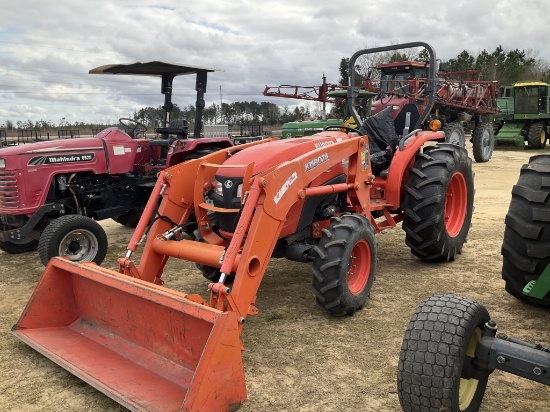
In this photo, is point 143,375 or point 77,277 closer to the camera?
point 143,375

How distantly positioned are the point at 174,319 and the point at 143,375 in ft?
1.16

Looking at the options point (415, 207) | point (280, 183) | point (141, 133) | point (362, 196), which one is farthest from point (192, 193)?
point (141, 133)

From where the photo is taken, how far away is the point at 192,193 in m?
4.32

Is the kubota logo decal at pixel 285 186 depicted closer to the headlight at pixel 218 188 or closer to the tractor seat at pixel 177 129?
the headlight at pixel 218 188

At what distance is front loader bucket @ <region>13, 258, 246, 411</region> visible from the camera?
2658mm

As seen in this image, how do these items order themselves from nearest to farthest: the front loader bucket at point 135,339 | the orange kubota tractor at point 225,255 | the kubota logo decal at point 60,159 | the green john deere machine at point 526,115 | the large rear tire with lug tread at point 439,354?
the large rear tire with lug tread at point 439,354 → the front loader bucket at point 135,339 → the orange kubota tractor at point 225,255 → the kubota logo decal at point 60,159 → the green john deere machine at point 526,115

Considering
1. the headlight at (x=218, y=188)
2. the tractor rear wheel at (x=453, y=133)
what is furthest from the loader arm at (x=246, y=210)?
the tractor rear wheel at (x=453, y=133)

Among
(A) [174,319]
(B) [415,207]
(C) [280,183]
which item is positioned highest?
(C) [280,183]

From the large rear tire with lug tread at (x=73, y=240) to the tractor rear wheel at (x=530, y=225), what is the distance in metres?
3.96

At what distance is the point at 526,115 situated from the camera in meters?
19.7

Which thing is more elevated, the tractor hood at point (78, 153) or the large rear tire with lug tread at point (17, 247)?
the tractor hood at point (78, 153)

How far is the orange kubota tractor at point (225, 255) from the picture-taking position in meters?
2.87

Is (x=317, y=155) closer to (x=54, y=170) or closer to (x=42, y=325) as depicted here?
(x=42, y=325)

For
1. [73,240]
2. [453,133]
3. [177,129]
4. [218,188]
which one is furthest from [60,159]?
[453,133]
